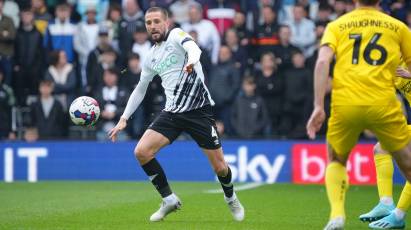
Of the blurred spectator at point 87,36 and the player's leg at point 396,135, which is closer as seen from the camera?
the player's leg at point 396,135

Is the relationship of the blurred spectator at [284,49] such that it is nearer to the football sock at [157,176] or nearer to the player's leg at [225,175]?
the player's leg at [225,175]

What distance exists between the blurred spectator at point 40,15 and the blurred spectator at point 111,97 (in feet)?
6.99

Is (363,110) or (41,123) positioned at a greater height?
(363,110)

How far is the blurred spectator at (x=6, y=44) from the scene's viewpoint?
67.1ft

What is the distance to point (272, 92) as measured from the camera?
64.4ft

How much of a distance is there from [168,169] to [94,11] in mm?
4055

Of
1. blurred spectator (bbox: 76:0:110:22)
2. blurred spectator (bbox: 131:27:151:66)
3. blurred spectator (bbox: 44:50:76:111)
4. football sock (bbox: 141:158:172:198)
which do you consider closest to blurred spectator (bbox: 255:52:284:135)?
blurred spectator (bbox: 131:27:151:66)

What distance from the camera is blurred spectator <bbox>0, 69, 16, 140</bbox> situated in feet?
66.2

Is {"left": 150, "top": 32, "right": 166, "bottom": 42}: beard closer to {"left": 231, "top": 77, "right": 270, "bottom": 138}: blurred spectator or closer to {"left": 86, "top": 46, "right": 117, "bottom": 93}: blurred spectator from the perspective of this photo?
{"left": 231, "top": 77, "right": 270, "bottom": 138}: blurred spectator

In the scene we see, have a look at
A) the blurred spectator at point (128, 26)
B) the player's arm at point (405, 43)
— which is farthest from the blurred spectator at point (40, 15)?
the player's arm at point (405, 43)

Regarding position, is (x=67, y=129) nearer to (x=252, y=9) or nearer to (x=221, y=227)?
(x=252, y=9)

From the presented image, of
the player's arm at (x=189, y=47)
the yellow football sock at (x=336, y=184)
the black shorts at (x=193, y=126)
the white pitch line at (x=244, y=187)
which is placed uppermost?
the player's arm at (x=189, y=47)

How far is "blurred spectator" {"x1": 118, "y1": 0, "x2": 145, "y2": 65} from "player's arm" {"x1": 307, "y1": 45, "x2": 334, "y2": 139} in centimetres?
1221

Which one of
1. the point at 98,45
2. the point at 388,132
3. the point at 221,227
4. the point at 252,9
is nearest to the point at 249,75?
the point at 252,9
